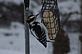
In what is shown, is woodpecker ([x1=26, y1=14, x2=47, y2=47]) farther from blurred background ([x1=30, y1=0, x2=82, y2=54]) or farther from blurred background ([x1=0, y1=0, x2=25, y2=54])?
blurred background ([x1=0, y1=0, x2=25, y2=54])

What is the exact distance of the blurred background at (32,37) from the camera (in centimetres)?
389

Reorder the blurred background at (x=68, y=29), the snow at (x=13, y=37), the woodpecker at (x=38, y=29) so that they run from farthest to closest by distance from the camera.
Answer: the snow at (x=13, y=37)
the blurred background at (x=68, y=29)
the woodpecker at (x=38, y=29)

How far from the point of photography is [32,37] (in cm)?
358

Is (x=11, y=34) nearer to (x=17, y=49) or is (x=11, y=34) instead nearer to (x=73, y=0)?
(x=17, y=49)

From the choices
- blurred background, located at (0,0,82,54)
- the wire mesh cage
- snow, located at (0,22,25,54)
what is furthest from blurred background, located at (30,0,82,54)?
the wire mesh cage

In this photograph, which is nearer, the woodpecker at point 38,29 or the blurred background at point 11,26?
the woodpecker at point 38,29

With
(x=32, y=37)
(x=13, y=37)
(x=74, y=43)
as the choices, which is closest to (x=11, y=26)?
(x=13, y=37)

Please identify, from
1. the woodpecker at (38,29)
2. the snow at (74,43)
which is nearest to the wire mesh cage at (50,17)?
the woodpecker at (38,29)

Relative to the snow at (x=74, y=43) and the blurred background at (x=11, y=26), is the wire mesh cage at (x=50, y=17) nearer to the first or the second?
the snow at (x=74, y=43)

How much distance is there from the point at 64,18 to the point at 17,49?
28.4 inches

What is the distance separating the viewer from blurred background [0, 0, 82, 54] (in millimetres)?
3887

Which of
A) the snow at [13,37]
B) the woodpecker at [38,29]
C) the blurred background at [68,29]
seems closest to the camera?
the woodpecker at [38,29]

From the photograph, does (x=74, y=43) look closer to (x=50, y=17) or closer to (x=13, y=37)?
(x=50, y=17)

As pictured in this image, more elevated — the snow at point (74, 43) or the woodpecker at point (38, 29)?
the woodpecker at point (38, 29)
